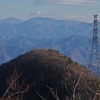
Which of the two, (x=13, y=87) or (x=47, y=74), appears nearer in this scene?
(x=13, y=87)

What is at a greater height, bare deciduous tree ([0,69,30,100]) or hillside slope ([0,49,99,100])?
bare deciduous tree ([0,69,30,100])

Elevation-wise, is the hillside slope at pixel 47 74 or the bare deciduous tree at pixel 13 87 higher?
the bare deciduous tree at pixel 13 87

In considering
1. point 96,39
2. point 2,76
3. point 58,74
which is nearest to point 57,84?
point 58,74

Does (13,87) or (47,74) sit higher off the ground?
(13,87)

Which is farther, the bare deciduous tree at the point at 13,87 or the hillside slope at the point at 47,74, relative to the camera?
the hillside slope at the point at 47,74

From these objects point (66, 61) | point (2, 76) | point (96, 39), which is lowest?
point (2, 76)

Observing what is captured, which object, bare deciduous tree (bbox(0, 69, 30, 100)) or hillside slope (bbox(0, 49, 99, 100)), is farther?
hillside slope (bbox(0, 49, 99, 100))

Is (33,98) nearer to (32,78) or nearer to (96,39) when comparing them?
(32,78)

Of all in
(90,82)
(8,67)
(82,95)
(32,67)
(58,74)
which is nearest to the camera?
(82,95)
